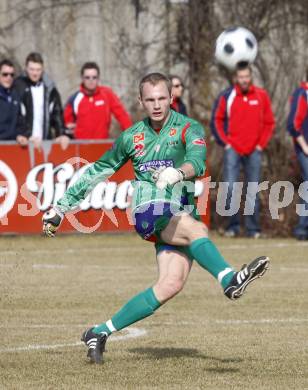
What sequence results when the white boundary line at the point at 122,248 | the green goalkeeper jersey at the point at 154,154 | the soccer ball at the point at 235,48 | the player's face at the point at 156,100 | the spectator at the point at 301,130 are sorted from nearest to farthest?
the player's face at the point at 156,100 → the green goalkeeper jersey at the point at 154,154 → the white boundary line at the point at 122,248 → the soccer ball at the point at 235,48 → the spectator at the point at 301,130

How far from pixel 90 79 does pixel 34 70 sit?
737 millimetres

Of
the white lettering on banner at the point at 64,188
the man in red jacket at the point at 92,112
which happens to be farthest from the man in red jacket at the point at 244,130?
the man in red jacket at the point at 92,112

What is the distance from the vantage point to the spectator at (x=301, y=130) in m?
15.2

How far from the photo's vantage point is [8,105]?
15.1 meters

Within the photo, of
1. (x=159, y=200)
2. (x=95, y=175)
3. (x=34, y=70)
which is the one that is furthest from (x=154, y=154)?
(x=34, y=70)

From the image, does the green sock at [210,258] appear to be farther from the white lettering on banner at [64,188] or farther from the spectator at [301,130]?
the spectator at [301,130]

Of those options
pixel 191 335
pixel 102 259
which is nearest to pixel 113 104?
pixel 102 259

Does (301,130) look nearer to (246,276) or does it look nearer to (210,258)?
(210,258)

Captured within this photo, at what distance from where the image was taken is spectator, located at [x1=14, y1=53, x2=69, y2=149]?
14953 mm

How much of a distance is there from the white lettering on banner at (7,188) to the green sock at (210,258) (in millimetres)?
7772

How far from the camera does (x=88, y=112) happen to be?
50.6 feet

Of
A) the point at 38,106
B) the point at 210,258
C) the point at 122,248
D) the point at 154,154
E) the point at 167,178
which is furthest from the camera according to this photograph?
the point at 38,106

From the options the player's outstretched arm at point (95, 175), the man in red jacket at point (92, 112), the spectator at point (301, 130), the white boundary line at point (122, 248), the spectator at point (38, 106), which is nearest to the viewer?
the player's outstretched arm at point (95, 175)

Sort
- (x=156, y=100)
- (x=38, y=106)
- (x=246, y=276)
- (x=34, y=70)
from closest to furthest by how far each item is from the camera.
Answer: (x=246, y=276) → (x=156, y=100) → (x=34, y=70) → (x=38, y=106)
